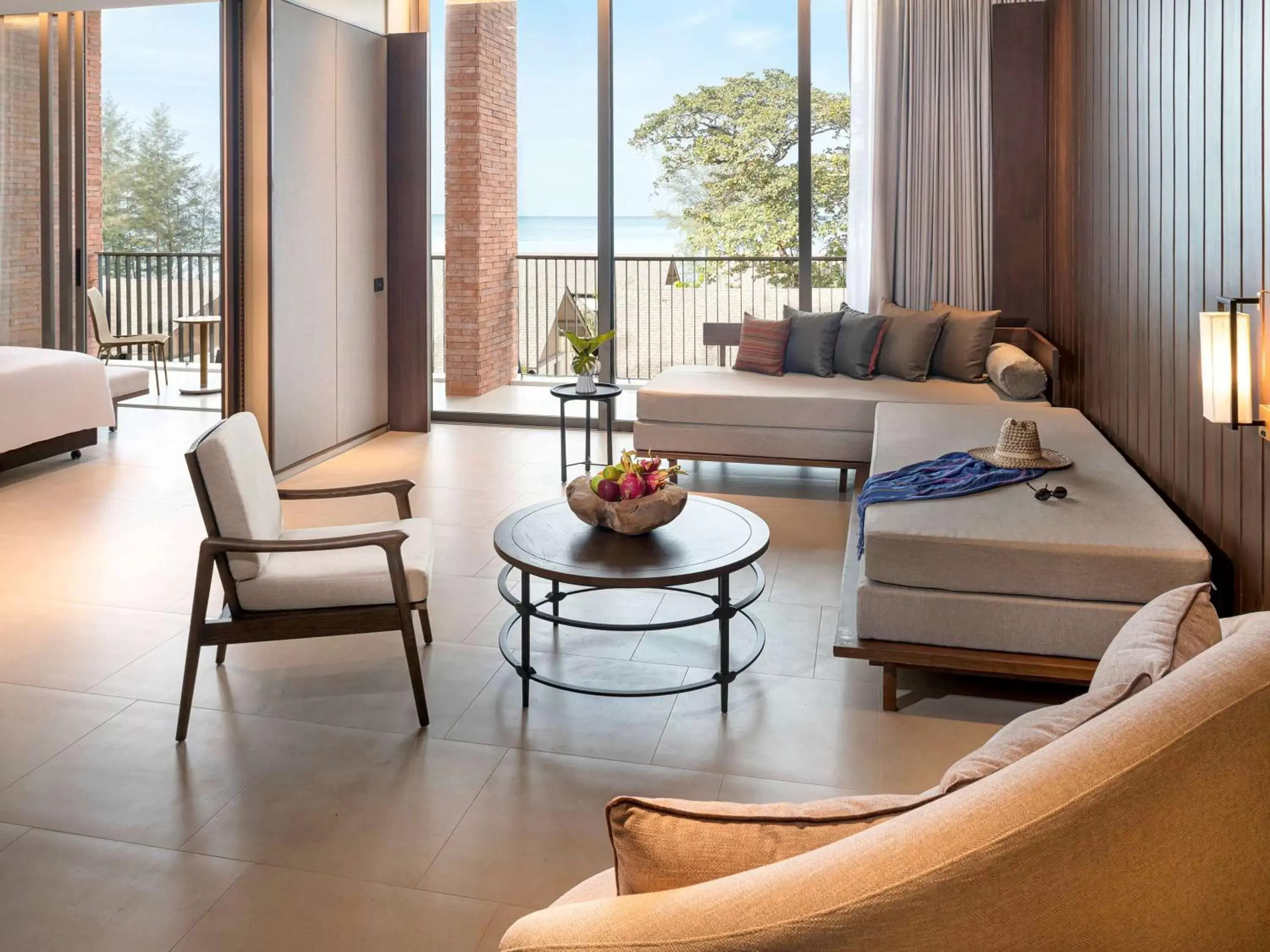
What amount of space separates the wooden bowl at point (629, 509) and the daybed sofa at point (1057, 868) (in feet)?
6.85

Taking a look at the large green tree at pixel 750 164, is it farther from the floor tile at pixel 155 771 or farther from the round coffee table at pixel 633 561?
the floor tile at pixel 155 771

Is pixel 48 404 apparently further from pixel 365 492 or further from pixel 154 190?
pixel 365 492

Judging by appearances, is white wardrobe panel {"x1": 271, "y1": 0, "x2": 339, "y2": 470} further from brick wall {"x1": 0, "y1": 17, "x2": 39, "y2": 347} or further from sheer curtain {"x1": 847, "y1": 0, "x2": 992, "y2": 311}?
sheer curtain {"x1": 847, "y1": 0, "x2": 992, "y2": 311}

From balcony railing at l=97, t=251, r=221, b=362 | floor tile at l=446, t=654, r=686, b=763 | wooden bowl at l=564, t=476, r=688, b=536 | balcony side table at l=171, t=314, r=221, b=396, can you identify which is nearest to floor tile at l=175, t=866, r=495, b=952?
floor tile at l=446, t=654, r=686, b=763

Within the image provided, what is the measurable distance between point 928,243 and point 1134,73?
2.47 m

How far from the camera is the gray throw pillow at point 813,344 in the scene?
6.32 metres

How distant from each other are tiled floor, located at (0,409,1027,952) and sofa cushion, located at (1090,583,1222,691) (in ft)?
4.09

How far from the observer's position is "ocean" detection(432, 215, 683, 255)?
727 cm

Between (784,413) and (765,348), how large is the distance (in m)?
0.75

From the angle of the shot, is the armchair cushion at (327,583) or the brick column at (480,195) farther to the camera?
the brick column at (480,195)

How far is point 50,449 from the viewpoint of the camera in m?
6.10

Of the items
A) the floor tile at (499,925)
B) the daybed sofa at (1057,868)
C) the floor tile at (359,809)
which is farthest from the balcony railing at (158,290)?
the daybed sofa at (1057,868)

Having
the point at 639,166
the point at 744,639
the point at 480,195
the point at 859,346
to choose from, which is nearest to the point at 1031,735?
the point at 744,639

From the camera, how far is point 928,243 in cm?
679
